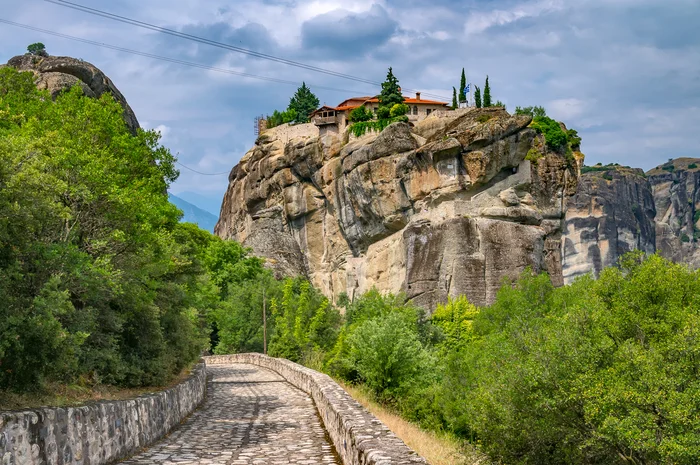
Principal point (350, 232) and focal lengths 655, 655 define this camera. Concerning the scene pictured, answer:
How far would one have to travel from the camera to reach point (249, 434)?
1298cm

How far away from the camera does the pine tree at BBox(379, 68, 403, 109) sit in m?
68.6

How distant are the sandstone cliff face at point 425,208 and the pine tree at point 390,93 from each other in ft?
16.5

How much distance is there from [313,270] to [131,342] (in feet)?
174

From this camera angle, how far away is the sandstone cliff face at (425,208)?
5816 centimetres

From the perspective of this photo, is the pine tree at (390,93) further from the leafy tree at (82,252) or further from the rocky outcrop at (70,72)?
the leafy tree at (82,252)

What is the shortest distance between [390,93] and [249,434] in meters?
59.4

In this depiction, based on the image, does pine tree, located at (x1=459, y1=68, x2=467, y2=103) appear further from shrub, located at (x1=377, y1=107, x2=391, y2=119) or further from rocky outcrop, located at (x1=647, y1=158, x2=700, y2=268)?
rocky outcrop, located at (x1=647, y1=158, x2=700, y2=268)

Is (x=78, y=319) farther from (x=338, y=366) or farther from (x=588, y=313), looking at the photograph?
(x=338, y=366)

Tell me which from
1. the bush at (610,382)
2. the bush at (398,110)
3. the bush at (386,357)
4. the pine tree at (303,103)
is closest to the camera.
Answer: the bush at (610,382)

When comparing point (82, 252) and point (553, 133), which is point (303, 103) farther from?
point (82, 252)

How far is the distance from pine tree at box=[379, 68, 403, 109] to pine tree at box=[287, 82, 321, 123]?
728 inches

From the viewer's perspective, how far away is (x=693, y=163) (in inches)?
6786

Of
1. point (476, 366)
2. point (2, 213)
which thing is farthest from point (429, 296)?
point (2, 213)

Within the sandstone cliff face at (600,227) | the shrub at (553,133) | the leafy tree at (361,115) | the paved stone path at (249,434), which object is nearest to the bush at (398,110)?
the leafy tree at (361,115)
